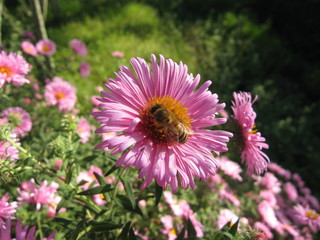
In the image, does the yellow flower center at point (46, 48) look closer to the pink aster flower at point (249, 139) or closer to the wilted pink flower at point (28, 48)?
the wilted pink flower at point (28, 48)

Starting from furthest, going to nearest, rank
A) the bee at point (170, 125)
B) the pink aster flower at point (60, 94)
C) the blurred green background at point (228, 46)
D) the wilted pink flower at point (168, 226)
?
the blurred green background at point (228, 46) < the pink aster flower at point (60, 94) < the wilted pink flower at point (168, 226) < the bee at point (170, 125)

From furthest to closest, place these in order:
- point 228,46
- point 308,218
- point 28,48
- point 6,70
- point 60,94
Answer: point 228,46 < point 28,48 < point 308,218 < point 60,94 < point 6,70

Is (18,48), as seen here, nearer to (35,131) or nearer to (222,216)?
(35,131)

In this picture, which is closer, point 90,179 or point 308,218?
point 90,179

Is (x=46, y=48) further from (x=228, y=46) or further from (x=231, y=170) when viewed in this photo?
(x=228, y=46)

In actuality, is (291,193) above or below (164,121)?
above

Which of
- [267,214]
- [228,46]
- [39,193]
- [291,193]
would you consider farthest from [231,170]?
[228,46]

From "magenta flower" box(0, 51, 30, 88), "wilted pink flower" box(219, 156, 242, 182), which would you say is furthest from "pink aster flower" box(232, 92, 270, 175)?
"magenta flower" box(0, 51, 30, 88)

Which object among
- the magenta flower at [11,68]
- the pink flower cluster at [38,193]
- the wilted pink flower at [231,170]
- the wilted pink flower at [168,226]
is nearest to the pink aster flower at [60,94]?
the magenta flower at [11,68]

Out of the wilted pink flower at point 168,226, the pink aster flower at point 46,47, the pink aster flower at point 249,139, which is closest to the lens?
the pink aster flower at point 249,139
